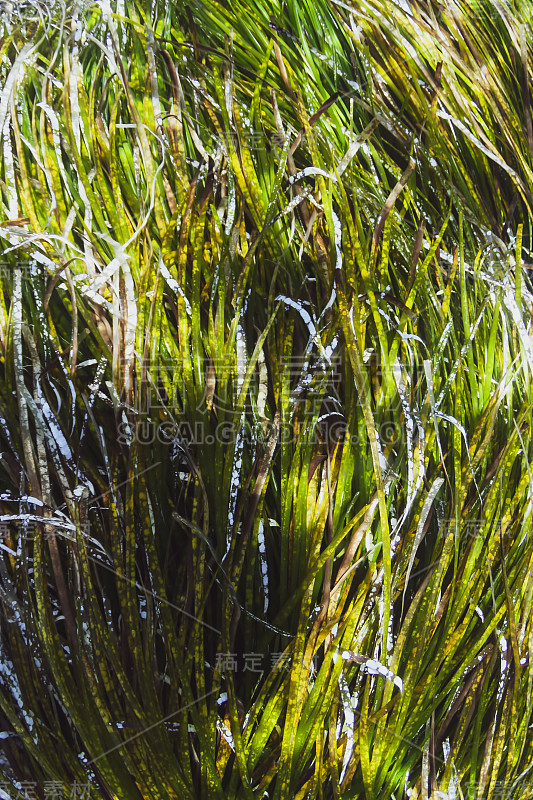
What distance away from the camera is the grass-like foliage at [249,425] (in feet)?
1.31

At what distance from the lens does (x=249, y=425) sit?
16.6 inches

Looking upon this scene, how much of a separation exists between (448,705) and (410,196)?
49 cm

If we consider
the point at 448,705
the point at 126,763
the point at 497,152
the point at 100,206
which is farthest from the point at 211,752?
the point at 497,152

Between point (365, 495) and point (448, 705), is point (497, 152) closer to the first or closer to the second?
point (365, 495)

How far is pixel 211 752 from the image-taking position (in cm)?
39

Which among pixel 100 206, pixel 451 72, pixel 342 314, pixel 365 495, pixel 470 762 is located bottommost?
pixel 470 762

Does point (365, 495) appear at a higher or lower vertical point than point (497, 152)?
lower

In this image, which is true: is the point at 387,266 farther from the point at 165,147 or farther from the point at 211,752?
the point at 211,752

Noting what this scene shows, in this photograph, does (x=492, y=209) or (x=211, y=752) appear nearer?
(x=211, y=752)

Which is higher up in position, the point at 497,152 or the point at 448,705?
the point at 497,152

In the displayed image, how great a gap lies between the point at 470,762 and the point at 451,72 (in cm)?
70

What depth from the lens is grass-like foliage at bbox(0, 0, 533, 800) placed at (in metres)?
0.40

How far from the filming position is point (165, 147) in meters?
0.45

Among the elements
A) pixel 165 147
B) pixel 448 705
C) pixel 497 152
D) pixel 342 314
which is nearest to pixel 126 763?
pixel 448 705
